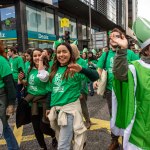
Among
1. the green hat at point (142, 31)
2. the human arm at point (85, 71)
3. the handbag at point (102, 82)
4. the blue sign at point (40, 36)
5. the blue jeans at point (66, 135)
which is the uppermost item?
the blue sign at point (40, 36)

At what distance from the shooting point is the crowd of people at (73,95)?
212 cm

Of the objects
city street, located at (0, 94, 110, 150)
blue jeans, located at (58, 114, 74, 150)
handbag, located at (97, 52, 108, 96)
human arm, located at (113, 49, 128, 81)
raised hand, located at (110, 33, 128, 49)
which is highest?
raised hand, located at (110, 33, 128, 49)

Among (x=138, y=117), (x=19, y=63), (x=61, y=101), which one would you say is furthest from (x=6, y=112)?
(x=19, y=63)

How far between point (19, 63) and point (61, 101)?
5.11m

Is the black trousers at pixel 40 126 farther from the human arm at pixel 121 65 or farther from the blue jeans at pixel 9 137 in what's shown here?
the human arm at pixel 121 65

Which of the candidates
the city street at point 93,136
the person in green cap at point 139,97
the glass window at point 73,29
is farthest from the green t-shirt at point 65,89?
the glass window at point 73,29

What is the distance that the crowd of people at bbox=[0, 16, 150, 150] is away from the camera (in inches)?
83.5

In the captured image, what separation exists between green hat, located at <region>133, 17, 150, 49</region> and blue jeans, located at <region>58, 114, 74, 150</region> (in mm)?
1496

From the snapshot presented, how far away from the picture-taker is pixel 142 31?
2.17 m

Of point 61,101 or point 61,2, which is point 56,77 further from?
point 61,2

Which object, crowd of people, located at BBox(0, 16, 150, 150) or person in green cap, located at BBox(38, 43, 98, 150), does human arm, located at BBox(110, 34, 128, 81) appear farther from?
person in green cap, located at BBox(38, 43, 98, 150)

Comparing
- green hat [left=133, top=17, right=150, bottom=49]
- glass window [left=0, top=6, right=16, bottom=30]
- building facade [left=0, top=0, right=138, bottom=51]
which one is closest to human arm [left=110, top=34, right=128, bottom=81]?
green hat [left=133, top=17, right=150, bottom=49]

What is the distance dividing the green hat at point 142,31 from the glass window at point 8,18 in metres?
19.3

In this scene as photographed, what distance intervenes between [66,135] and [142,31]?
166 centimetres
